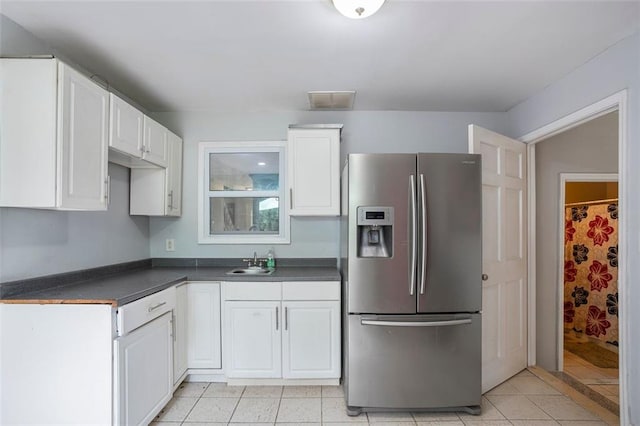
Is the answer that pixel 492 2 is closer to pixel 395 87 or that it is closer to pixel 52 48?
pixel 395 87

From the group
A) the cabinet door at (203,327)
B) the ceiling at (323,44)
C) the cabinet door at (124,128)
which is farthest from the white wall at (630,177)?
the cabinet door at (124,128)

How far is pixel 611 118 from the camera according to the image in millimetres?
2926

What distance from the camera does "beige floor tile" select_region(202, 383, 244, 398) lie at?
2.28 m

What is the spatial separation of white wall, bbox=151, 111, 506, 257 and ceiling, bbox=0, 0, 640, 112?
37 cm

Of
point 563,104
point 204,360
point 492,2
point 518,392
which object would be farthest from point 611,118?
point 204,360

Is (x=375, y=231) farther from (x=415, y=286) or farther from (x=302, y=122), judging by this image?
(x=302, y=122)

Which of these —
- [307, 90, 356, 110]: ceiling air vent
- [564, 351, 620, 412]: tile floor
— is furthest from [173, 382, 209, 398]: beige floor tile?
[564, 351, 620, 412]: tile floor

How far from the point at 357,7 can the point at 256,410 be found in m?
2.53

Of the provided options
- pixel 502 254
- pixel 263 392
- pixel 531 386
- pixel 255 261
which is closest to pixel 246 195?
pixel 255 261

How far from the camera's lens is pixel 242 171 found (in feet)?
9.82

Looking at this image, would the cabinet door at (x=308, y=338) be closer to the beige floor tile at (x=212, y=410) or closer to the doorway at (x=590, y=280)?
the beige floor tile at (x=212, y=410)

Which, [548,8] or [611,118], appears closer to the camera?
[548,8]

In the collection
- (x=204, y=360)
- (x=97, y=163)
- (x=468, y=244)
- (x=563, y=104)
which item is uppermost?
(x=563, y=104)

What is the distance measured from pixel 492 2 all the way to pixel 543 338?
2.91 metres
